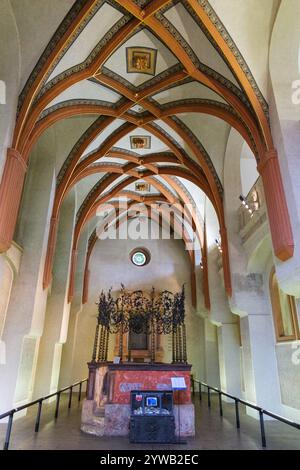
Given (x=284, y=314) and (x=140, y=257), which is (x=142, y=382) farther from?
(x=140, y=257)

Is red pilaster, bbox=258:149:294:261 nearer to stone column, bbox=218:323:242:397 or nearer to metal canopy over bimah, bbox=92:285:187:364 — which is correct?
metal canopy over bimah, bbox=92:285:187:364

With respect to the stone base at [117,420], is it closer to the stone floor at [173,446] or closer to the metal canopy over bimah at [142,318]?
the stone floor at [173,446]

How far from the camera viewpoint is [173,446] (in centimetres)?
481

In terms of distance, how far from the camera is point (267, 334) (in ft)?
26.0

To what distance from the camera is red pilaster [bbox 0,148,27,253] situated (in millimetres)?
5621

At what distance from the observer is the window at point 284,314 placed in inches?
277

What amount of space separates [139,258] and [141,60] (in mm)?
10504

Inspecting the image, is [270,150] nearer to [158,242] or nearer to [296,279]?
[296,279]

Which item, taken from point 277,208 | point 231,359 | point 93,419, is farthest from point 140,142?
point 93,419

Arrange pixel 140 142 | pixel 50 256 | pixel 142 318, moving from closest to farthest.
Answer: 1. pixel 50 256
2. pixel 142 318
3. pixel 140 142

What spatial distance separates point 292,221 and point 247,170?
5.38 m

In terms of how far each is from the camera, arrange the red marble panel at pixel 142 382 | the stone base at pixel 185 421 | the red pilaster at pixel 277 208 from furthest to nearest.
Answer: the red marble panel at pixel 142 382 < the stone base at pixel 185 421 < the red pilaster at pixel 277 208

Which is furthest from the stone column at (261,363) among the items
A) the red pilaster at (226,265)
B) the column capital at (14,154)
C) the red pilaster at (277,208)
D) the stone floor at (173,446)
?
the column capital at (14,154)

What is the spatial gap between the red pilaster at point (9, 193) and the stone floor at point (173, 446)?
3.55 meters
